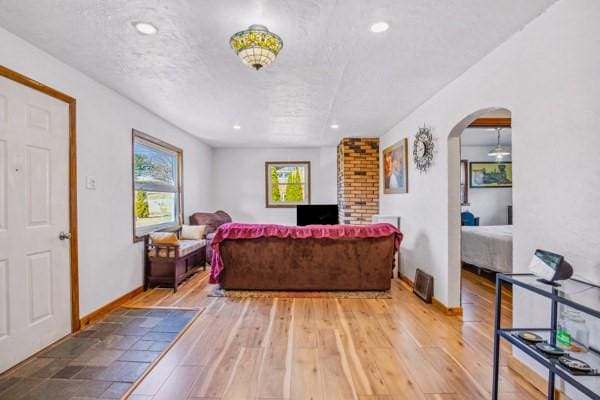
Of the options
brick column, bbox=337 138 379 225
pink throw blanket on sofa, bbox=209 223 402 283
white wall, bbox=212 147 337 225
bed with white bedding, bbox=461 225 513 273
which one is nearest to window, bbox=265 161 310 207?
white wall, bbox=212 147 337 225

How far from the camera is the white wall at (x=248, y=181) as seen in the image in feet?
22.3

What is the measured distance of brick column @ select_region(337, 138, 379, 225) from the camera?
5.44 metres

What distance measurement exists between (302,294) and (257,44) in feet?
9.12

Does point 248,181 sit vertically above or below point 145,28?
below

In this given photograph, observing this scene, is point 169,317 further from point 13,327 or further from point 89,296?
point 13,327

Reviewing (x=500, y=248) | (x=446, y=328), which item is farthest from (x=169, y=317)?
(x=500, y=248)

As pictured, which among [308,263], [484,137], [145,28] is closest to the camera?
[145,28]

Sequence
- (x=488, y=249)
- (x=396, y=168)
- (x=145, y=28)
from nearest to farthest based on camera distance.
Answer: (x=145, y=28) → (x=488, y=249) → (x=396, y=168)

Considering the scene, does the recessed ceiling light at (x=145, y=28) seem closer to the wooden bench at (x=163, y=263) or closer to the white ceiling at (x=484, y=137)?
the wooden bench at (x=163, y=263)

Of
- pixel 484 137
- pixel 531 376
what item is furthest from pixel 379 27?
pixel 484 137

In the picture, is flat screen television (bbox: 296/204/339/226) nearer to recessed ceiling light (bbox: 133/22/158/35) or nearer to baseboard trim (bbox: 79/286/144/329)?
baseboard trim (bbox: 79/286/144/329)

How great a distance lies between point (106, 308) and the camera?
9.78 ft

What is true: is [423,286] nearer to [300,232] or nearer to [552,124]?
[300,232]

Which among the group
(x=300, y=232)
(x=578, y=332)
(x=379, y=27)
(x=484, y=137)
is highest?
(x=484, y=137)
